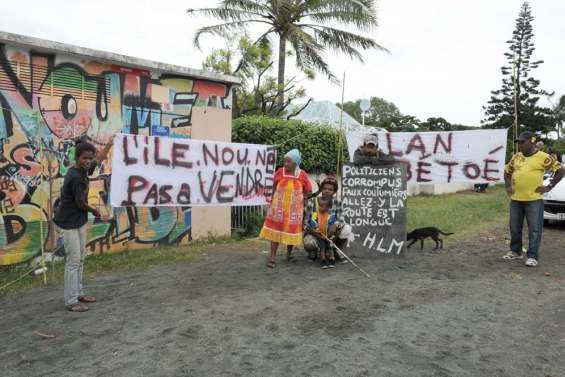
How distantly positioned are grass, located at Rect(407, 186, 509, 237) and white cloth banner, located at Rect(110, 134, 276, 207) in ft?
13.9

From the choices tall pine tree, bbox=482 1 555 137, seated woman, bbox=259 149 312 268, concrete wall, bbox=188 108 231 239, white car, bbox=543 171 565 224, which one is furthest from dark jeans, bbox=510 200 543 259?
tall pine tree, bbox=482 1 555 137

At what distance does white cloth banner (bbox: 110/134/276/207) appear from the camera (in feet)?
19.6

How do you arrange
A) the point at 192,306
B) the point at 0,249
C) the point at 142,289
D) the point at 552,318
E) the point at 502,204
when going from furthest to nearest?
the point at 502,204 < the point at 0,249 < the point at 142,289 < the point at 192,306 < the point at 552,318

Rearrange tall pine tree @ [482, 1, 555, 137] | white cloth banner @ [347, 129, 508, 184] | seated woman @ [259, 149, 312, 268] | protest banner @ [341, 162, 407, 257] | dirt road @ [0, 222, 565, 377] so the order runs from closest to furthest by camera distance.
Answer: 1. dirt road @ [0, 222, 565, 377]
2. seated woman @ [259, 149, 312, 268]
3. protest banner @ [341, 162, 407, 257]
4. white cloth banner @ [347, 129, 508, 184]
5. tall pine tree @ [482, 1, 555, 137]

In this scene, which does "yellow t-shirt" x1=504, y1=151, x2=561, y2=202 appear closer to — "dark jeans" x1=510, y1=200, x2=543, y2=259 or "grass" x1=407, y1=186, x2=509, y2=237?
"dark jeans" x1=510, y1=200, x2=543, y2=259

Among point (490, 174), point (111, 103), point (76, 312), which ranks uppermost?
point (111, 103)

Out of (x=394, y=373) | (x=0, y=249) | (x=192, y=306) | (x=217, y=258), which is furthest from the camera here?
(x=217, y=258)

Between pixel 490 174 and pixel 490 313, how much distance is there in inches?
124

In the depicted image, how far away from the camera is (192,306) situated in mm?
4621

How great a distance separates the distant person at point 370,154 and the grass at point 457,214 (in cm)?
320

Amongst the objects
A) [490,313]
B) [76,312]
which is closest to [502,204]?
[490,313]

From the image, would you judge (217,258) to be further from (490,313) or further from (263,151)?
(490,313)

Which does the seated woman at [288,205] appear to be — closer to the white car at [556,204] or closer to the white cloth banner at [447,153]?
the white cloth banner at [447,153]

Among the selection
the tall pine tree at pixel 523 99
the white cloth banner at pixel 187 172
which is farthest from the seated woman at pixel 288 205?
the tall pine tree at pixel 523 99
